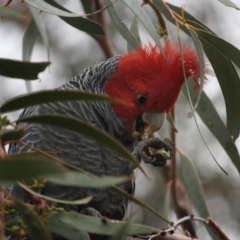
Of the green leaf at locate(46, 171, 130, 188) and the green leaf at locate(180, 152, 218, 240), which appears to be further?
the green leaf at locate(180, 152, 218, 240)

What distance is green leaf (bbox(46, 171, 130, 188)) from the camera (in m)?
0.95

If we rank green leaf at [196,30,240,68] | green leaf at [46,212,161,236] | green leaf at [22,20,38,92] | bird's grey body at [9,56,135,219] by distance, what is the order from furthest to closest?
green leaf at [22,20,38,92] → bird's grey body at [9,56,135,219] → green leaf at [196,30,240,68] → green leaf at [46,212,161,236]

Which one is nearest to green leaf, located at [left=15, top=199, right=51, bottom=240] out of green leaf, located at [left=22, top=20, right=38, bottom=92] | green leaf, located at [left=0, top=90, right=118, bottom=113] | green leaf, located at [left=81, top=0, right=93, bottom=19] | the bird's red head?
green leaf, located at [left=0, top=90, right=118, bottom=113]

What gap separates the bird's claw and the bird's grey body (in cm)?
20

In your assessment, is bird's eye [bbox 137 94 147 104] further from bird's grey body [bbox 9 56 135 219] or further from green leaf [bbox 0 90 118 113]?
green leaf [bbox 0 90 118 113]

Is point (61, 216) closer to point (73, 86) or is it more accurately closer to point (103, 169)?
point (103, 169)

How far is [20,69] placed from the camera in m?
1.25

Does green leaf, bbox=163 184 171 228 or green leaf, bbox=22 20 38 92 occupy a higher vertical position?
green leaf, bbox=22 20 38 92

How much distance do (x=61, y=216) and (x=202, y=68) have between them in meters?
0.52

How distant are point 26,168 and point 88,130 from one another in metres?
0.21

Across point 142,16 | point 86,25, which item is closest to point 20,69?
point 142,16

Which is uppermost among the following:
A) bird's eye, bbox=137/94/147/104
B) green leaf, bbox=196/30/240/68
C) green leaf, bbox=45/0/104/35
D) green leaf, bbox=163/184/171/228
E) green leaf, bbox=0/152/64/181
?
green leaf, bbox=45/0/104/35

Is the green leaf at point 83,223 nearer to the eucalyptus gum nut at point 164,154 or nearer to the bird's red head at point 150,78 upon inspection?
the eucalyptus gum nut at point 164,154

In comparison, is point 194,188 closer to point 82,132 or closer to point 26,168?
point 82,132
